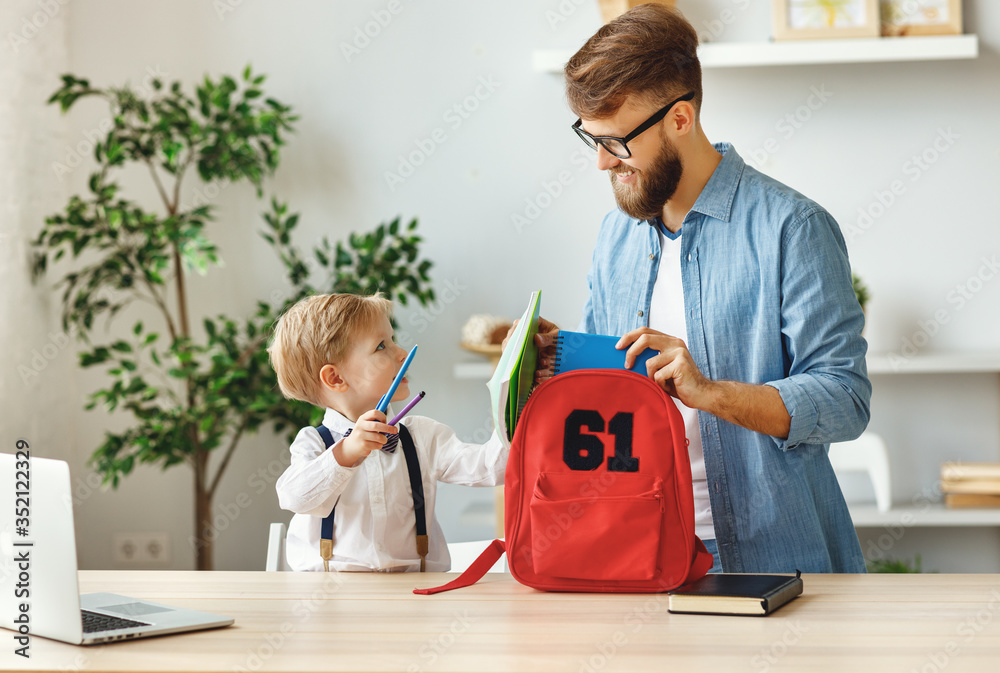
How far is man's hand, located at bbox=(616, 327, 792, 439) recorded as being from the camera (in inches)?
48.3

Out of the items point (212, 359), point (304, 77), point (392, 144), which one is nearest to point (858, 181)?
point (392, 144)

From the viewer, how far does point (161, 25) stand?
3.14 meters

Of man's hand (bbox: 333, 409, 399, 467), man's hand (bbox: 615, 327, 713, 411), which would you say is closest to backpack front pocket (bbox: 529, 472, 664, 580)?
man's hand (bbox: 615, 327, 713, 411)

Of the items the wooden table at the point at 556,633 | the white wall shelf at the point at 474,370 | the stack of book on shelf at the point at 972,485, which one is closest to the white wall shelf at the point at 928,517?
the stack of book on shelf at the point at 972,485

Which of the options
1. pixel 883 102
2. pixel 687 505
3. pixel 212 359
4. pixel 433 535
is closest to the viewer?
pixel 687 505

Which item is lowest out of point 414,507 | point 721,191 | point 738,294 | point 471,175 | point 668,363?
point 414,507

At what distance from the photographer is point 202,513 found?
296 cm

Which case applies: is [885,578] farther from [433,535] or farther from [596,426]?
[433,535]

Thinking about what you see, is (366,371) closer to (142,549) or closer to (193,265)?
(193,265)

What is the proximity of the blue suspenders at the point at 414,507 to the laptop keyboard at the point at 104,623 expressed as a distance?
44cm

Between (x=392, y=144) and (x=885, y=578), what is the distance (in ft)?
7.59

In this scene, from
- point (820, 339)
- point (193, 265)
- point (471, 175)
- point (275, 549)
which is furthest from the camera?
point (471, 175)

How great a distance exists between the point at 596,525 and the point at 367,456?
48cm

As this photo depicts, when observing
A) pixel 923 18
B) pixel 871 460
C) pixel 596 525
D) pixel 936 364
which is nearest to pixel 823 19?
pixel 923 18
